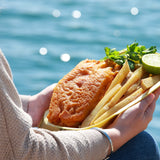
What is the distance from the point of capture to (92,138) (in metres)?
1.26

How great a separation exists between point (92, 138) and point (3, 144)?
1.07 feet

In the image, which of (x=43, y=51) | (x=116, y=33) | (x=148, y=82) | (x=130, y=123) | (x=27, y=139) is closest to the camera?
(x=27, y=139)

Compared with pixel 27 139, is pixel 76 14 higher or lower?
lower

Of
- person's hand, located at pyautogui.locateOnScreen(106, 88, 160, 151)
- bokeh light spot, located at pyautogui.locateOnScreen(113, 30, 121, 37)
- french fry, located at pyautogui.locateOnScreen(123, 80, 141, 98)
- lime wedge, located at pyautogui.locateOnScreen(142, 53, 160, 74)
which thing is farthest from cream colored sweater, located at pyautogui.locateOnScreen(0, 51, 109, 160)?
bokeh light spot, located at pyautogui.locateOnScreen(113, 30, 121, 37)

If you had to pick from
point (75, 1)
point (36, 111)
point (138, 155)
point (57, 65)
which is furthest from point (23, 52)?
point (138, 155)

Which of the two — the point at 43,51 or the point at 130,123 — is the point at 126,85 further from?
the point at 43,51

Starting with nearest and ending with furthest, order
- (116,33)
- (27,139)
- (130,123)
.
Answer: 1. (27,139)
2. (130,123)
3. (116,33)

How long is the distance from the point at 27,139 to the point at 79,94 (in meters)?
0.47

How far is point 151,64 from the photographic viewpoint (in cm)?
156

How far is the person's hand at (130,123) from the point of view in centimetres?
135

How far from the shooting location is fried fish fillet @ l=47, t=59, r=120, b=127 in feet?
4.96

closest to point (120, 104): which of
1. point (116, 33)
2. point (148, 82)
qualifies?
point (148, 82)

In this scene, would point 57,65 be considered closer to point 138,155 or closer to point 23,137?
point 138,155

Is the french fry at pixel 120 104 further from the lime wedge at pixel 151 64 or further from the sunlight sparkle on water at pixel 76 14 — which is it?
the sunlight sparkle on water at pixel 76 14
